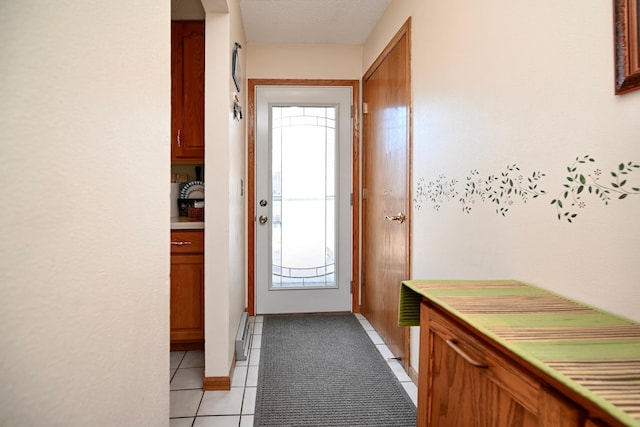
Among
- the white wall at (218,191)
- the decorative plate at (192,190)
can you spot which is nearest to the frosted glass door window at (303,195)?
the decorative plate at (192,190)

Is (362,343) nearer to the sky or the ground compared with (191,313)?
nearer to the ground

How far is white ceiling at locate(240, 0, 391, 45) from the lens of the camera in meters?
2.56

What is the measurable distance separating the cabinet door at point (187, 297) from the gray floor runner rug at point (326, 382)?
1.69ft

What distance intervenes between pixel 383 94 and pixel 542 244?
192 cm

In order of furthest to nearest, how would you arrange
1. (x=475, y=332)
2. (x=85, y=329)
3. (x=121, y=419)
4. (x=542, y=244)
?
(x=542, y=244), (x=475, y=332), (x=121, y=419), (x=85, y=329)

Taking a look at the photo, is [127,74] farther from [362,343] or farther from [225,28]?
[362,343]

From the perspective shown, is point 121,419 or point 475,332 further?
point 475,332

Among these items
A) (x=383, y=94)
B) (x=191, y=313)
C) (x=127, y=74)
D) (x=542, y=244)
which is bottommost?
(x=191, y=313)

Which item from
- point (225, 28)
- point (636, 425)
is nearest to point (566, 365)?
point (636, 425)

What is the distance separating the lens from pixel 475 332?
2.71 feet

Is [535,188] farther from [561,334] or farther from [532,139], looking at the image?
[561,334]

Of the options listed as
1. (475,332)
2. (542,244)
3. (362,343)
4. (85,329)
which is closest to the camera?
(85,329)

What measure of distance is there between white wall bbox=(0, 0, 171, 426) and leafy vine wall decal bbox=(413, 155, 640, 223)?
3.54 ft

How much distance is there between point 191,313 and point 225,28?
179 cm
